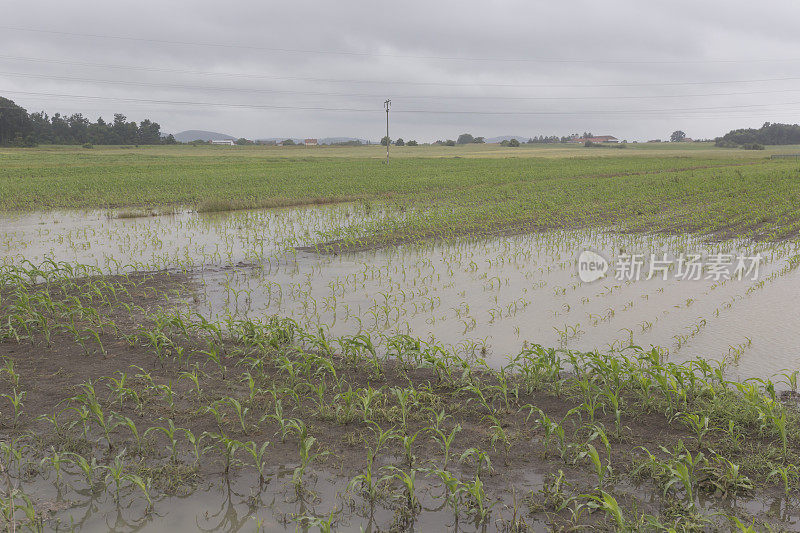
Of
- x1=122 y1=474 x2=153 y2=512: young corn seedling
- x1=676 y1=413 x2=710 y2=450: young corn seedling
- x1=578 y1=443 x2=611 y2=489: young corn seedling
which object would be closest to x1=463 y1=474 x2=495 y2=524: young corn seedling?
x1=578 y1=443 x2=611 y2=489: young corn seedling

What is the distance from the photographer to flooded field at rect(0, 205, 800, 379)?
21.0 feet

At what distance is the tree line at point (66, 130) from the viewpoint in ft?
216

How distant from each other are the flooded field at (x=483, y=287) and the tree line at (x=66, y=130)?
216 ft

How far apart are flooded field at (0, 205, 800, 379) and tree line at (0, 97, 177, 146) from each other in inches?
2597

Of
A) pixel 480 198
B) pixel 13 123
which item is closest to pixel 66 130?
pixel 13 123

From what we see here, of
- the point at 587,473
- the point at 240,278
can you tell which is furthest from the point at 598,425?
the point at 240,278

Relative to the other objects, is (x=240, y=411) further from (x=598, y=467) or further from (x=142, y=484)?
(x=598, y=467)

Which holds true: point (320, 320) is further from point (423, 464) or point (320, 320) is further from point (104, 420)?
point (423, 464)

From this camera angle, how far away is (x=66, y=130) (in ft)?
266

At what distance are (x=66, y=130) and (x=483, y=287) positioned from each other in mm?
91583

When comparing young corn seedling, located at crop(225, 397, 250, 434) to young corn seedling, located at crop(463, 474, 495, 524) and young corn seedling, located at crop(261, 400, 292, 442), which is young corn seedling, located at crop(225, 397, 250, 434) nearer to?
young corn seedling, located at crop(261, 400, 292, 442)

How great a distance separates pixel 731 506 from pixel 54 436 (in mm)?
4864

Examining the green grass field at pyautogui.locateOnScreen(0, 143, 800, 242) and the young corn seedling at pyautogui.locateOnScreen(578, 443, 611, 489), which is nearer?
the young corn seedling at pyautogui.locateOnScreen(578, 443, 611, 489)

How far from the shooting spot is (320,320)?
282 inches
